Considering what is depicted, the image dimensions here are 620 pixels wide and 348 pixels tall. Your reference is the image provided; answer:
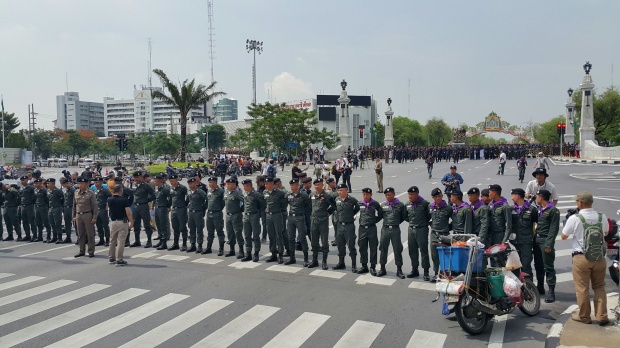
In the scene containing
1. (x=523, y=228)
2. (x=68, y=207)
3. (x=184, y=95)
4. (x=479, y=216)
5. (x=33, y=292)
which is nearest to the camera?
(x=523, y=228)

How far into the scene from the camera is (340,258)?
1048cm

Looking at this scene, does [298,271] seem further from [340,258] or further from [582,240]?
[582,240]

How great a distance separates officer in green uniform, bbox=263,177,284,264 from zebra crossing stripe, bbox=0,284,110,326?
354 centimetres

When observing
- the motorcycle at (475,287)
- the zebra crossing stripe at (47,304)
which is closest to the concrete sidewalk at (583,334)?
the motorcycle at (475,287)

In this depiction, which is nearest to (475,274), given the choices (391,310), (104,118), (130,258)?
(391,310)

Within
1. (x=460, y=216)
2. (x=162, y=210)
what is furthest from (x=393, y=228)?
(x=162, y=210)

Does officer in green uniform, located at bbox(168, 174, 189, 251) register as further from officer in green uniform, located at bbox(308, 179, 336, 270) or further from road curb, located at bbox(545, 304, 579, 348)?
road curb, located at bbox(545, 304, 579, 348)

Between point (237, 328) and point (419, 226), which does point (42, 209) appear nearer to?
point (237, 328)

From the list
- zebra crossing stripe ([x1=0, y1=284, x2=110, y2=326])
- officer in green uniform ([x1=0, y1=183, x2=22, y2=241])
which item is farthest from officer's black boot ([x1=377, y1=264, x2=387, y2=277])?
officer in green uniform ([x1=0, y1=183, x2=22, y2=241])

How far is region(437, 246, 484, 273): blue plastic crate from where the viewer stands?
696 centimetres

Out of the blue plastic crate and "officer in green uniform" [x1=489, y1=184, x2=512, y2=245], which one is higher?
"officer in green uniform" [x1=489, y1=184, x2=512, y2=245]

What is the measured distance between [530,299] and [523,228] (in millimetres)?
1246

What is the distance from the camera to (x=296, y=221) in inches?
433

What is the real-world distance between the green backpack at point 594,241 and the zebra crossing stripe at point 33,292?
28.9ft
